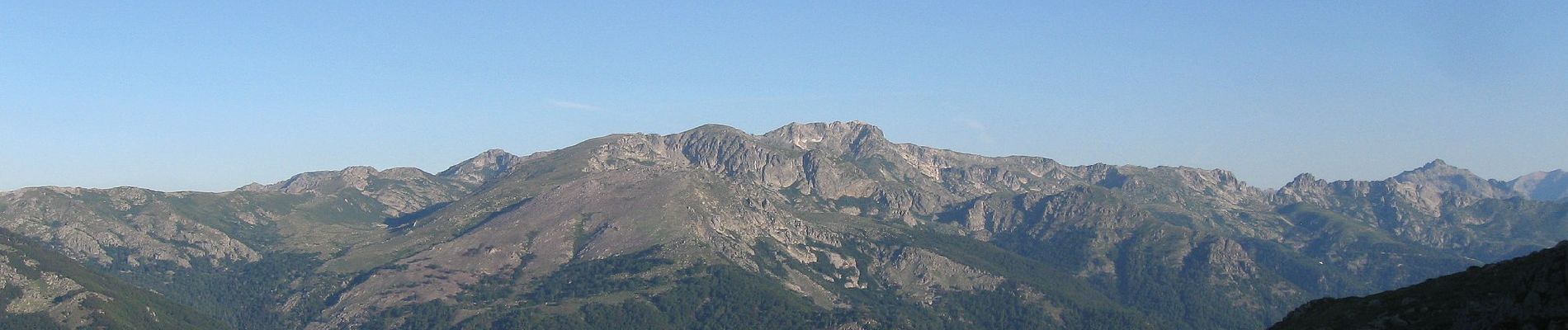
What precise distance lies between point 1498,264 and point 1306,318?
68.2 feet

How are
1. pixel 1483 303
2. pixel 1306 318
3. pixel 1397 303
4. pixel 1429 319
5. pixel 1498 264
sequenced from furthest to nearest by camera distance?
pixel 1306 318, pixel 1498 264, pixel 1397 303, pixel 1429 319, pixel 1483 303

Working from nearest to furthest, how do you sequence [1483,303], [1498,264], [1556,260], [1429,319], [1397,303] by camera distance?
[1556,260] < [1483,303] < [1429,319] < [1397,303] < [1498,264]

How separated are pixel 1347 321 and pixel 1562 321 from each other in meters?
57.3

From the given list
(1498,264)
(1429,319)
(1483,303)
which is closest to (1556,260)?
(1483,303)

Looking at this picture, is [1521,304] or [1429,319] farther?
[1429,319]

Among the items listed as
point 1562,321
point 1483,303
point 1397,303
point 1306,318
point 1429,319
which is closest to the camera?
point 1562,321

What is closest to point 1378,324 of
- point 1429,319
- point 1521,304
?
point 1429,319

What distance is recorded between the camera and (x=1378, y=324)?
118 m

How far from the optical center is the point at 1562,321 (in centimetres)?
7725

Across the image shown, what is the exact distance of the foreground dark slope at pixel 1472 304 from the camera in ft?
265

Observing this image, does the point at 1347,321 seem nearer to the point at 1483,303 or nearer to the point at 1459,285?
the point at 1459,285

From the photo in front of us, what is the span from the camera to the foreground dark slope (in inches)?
3182

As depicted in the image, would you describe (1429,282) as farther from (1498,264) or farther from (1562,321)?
(1562,321)

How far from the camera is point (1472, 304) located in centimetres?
9900
